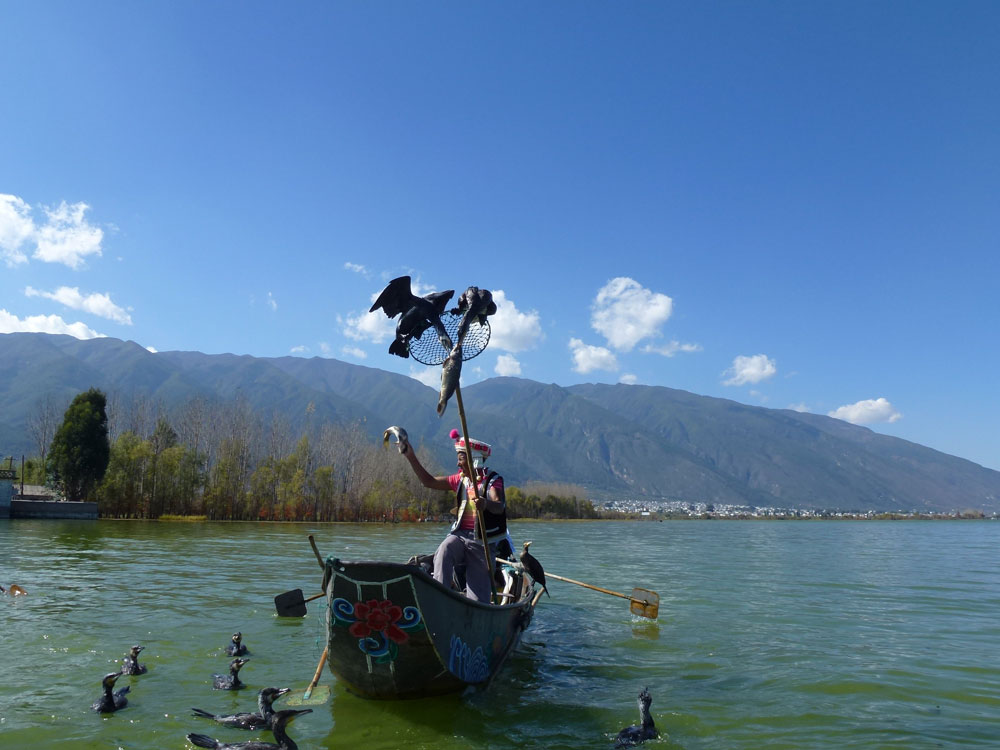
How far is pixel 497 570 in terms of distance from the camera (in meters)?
12.6

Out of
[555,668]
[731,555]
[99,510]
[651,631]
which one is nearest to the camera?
[555,668]

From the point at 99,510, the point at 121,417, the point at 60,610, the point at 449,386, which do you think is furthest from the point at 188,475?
the point at 449,386

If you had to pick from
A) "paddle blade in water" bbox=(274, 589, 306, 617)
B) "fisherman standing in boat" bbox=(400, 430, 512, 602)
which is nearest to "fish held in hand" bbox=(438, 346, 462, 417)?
"fisherman standing in boat" bbox=(400, 430, 512, 602)

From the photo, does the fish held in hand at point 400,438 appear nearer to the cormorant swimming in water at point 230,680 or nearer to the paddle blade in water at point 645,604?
the cormorant swimming in water at point 230,680

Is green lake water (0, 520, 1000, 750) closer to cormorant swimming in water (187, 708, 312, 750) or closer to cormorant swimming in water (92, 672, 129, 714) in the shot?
cormorant swimming in water (92, 672, 129, 714)

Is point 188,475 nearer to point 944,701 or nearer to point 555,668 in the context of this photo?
point 555,668

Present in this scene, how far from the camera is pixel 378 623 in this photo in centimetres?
619

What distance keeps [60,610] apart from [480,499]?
9.24m

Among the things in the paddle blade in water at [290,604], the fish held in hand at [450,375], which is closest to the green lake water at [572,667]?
the paddle blade in water at [290,604]

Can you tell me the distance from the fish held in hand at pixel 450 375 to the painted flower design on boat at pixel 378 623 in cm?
192

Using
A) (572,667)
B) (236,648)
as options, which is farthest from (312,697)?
(572,667)

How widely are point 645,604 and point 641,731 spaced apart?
666cm

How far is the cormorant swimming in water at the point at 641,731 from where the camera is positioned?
6.18 meters

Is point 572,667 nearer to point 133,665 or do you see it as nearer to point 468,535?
point 468,535
